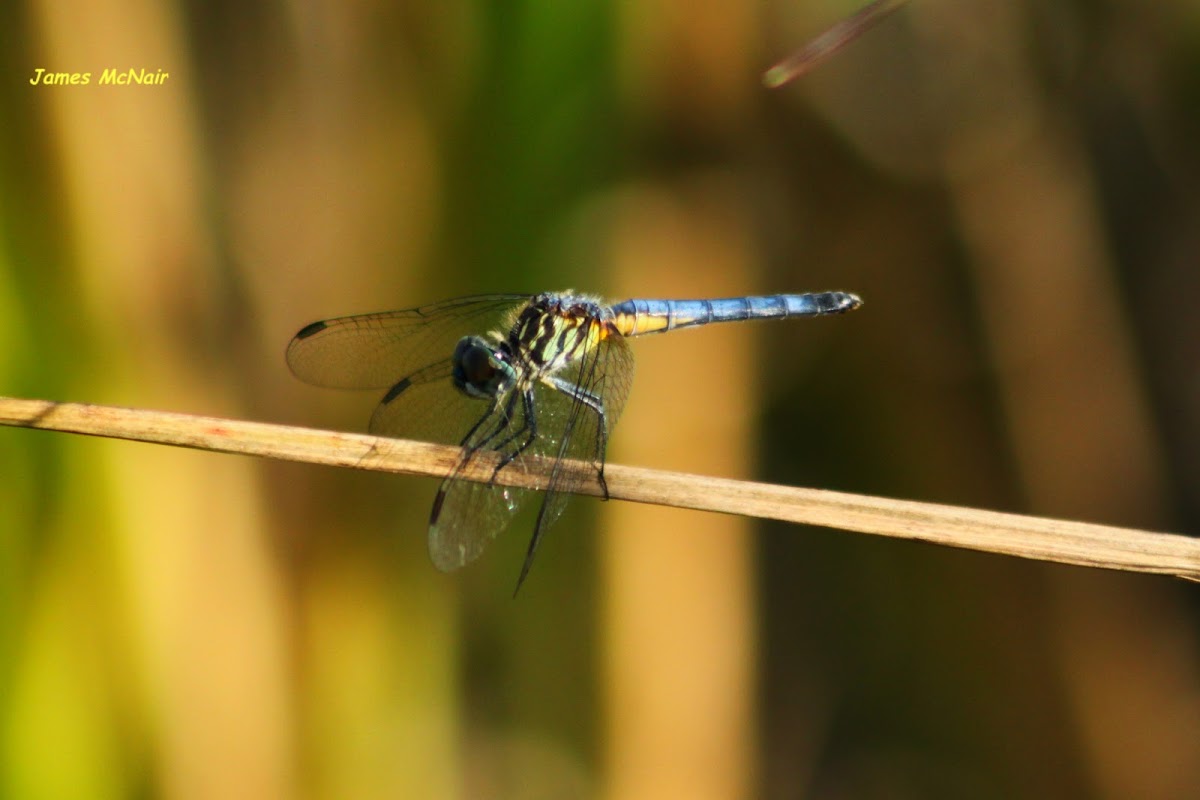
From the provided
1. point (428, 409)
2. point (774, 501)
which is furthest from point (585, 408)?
point (774, 501)

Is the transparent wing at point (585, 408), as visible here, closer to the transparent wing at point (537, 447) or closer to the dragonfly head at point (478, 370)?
the transparent wing at point (537, 447)

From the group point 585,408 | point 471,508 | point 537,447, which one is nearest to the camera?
point 471,508

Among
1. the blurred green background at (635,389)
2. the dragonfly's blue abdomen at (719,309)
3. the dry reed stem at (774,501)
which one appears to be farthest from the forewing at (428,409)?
the dry reed stem at (774,501)

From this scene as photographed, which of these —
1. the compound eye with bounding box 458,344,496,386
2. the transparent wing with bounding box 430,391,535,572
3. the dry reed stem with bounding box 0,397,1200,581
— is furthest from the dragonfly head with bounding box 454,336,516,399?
the dry reed stem with bounding box 0,397,1200,581

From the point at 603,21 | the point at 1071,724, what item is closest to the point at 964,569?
the point at 1071,724

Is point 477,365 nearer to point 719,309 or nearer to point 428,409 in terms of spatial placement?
point 428,409

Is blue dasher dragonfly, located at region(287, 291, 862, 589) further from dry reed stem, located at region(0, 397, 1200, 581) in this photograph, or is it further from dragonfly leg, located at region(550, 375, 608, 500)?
dry reed stem, located at region(0, 397, 1200, 581)
